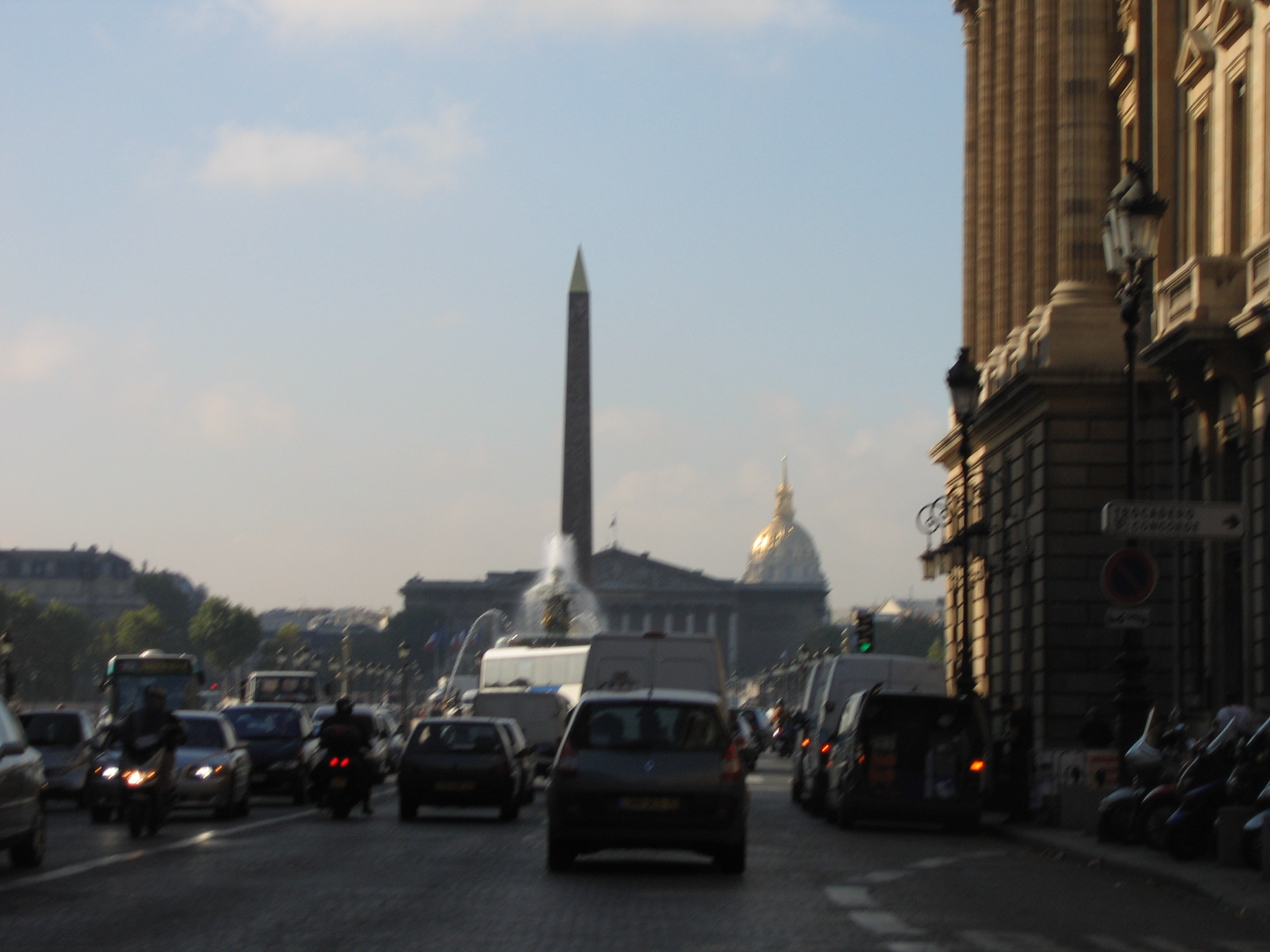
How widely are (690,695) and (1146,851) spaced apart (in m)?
4.52

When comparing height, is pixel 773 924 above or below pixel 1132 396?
below

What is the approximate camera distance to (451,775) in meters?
28.1

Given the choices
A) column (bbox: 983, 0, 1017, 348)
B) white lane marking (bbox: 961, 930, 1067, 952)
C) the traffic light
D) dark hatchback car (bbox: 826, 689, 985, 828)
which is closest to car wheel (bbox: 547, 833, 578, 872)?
white lane marking (bbox: 961, 930, 1067, 952)

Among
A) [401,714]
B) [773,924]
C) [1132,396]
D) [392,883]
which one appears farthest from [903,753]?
[401,714]

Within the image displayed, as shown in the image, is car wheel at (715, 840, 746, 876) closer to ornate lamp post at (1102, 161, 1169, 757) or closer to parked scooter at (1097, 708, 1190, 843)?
parked scooter at (1097, 708, 1190, 843)

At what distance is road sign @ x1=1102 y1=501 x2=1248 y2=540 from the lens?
21.1 meters

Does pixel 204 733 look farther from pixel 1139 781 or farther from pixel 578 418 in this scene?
pixel 578 418

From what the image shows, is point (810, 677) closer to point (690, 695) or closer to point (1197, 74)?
point (1197, 74)

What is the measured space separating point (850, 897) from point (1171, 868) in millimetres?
3606

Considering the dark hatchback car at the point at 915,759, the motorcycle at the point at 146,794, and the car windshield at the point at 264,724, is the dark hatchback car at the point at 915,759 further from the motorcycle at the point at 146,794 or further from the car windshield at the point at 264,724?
the car windshield at the point at 264,724

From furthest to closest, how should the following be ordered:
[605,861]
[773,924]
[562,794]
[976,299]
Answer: [976,299] → [605,861] → [562,794] → [773,924]

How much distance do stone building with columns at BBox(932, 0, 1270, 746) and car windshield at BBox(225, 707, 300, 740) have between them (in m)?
10.6

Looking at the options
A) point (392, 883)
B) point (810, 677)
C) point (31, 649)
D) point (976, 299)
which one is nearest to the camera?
point (392, 883)

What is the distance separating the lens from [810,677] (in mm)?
43281
